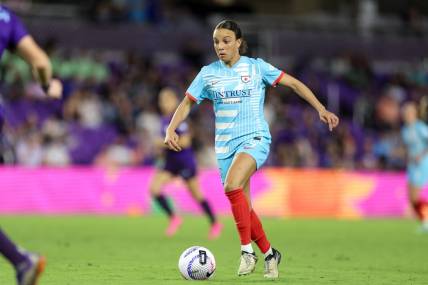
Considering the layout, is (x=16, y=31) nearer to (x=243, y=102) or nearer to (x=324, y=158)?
(x=243, y=102)

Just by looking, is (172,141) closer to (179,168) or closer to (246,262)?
(246,262)

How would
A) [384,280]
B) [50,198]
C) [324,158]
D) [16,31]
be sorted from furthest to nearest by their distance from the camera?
[324,158] → [50,198] → [384,280] → [16,31]

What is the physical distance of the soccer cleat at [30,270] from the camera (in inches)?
291

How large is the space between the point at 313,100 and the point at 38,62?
3702 millimetres

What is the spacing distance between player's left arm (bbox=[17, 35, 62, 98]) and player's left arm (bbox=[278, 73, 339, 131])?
3.38 metres

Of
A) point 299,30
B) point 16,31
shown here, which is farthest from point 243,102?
point 299,30

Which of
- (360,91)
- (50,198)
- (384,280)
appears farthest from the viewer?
(360,91)

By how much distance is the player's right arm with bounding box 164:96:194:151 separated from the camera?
10062 mm

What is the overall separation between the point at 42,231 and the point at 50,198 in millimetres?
5781

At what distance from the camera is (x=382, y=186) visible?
984 inches

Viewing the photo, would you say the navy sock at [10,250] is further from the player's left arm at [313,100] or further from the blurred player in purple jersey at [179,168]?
the blurred player in purple jersey at [179,168]

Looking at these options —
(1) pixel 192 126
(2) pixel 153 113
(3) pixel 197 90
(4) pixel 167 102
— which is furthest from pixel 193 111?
(3) pixel 197 90

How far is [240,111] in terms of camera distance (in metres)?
10.3

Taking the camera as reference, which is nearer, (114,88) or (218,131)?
(218,131)
